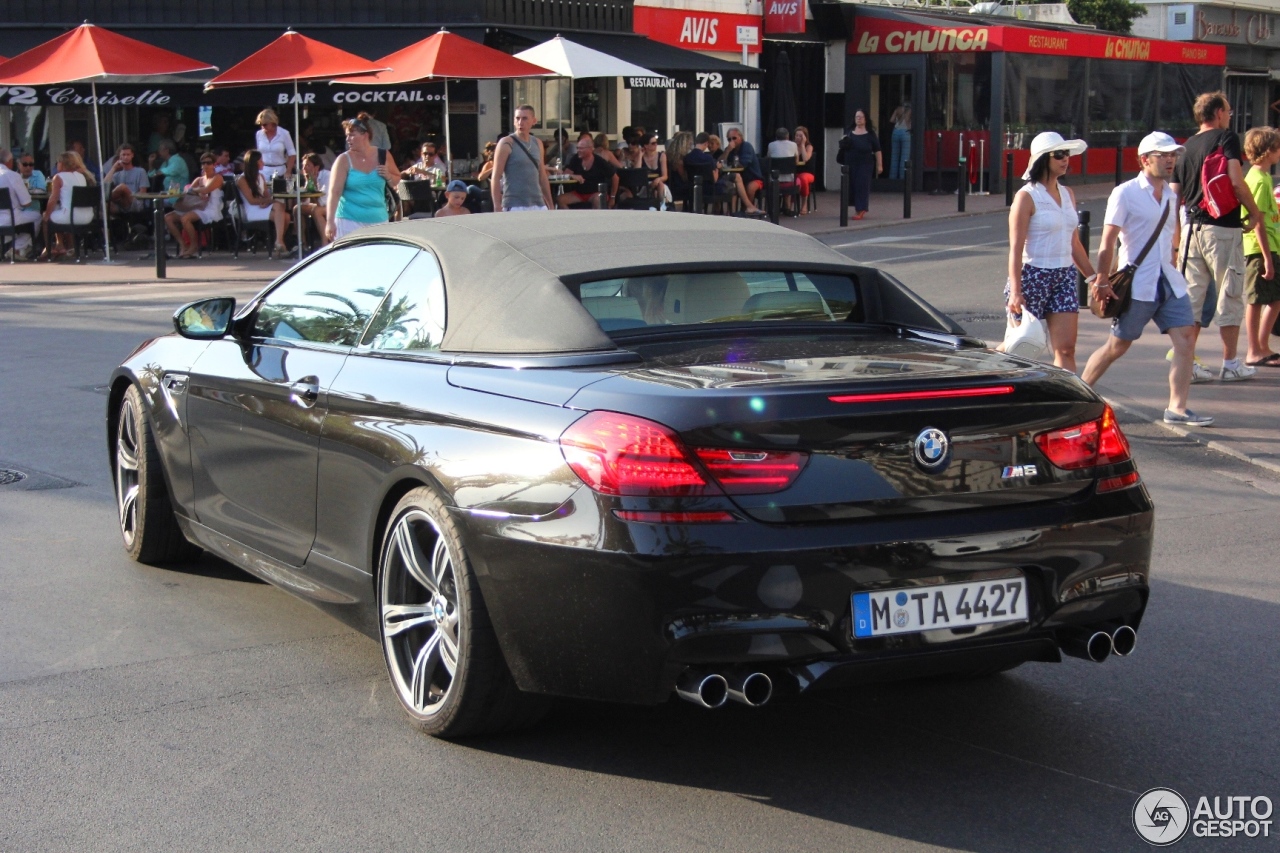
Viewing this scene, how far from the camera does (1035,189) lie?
8781 millimetres

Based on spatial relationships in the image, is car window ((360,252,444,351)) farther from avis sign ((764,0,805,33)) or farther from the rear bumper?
avis sign ((764,0,805,33))

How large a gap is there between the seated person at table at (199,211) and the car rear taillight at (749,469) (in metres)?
19.1

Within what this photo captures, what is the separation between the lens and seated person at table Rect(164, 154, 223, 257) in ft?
72.0

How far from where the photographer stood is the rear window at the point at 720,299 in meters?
4.80

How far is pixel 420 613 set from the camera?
15.0ft

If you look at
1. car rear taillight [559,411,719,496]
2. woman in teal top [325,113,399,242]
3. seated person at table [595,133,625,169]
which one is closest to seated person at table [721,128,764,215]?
seated person at table [595,133,625,169]

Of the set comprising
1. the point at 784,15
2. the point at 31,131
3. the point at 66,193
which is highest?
the point at 784,15

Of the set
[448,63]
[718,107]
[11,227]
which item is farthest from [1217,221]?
[718,107]

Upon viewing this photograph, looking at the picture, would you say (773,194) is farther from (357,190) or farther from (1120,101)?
(1120,101)

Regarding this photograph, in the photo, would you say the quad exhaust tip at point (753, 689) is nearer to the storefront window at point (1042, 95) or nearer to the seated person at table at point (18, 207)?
the seated person at table at point (18, 207)

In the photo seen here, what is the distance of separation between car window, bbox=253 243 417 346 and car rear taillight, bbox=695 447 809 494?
1704mm

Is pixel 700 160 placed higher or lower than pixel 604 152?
lower

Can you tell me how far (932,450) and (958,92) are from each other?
1330 inches

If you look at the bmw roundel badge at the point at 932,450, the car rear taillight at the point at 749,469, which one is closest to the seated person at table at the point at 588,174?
the bmw roundel badge at the point at 932,450
